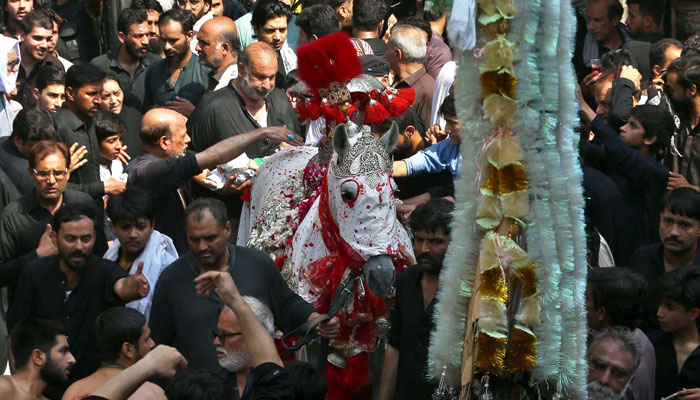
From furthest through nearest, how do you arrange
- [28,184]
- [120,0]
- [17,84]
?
[120,0] < [17,84] < [28,184]

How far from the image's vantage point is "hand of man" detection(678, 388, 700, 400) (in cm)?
608

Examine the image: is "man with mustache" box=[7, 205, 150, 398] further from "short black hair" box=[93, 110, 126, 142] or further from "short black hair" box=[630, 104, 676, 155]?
"short black hair" box=[630, 104, 676, 155]

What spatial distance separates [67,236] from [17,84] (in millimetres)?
4474

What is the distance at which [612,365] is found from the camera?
19.3 feet

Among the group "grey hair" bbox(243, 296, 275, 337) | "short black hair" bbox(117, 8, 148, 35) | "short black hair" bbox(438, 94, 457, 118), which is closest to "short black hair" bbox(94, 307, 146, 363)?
"grey hair" bbox(243, 296, 275, 337)

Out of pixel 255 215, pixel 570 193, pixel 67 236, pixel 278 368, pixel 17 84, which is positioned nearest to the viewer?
pixel 570 193

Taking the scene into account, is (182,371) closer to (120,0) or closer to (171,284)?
(171,284)

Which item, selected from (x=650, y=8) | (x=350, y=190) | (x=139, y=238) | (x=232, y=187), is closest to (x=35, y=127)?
(x=232, y=187)

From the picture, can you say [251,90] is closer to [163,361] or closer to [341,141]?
[341,141]

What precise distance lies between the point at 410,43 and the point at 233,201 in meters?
2.45

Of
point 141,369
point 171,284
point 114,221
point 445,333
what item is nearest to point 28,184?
point 114,221

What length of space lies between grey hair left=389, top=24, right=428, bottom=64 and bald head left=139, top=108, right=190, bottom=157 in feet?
8.20

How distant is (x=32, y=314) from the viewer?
7.50m

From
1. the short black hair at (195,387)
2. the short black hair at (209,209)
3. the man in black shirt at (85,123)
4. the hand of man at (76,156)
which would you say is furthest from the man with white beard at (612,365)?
the hand of man at (76,156)
